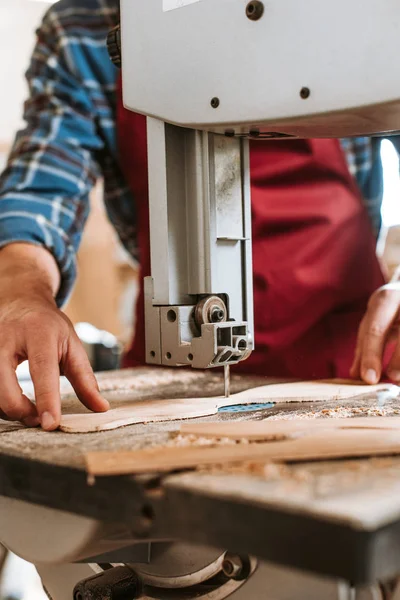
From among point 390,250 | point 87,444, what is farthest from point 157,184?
point 390,250

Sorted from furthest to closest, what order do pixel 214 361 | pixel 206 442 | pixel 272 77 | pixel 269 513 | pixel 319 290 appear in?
pixel 319 290
pixel 214 361
pixel 272 77
pixel 206 442
pixel 269 513

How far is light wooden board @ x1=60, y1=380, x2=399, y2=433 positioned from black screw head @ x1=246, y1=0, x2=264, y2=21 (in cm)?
55

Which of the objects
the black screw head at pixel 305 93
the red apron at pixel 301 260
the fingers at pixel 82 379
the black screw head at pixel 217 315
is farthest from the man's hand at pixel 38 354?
the red apron at pixel 301 260

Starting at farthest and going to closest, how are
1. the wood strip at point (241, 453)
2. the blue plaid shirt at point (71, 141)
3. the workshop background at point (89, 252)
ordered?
the workshop background at point (89, 252) < the blue plaid shirt at point (71, 141) < the wood strip at point (241, 453)

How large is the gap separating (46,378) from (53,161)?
0.75m

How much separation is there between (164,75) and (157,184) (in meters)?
0.16

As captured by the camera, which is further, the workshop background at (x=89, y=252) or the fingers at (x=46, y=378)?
the workshop background at (x=89, y=252)

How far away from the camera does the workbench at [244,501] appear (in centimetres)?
53

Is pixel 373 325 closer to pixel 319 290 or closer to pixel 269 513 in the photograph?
pixel 319 290

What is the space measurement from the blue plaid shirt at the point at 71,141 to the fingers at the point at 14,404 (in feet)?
1.67

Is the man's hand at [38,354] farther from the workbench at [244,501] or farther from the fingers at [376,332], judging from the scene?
the fingers at [376,332]

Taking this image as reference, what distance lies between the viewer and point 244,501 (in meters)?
0.58


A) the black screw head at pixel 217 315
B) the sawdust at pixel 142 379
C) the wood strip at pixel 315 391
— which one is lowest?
the sawdust at pixel 142 379

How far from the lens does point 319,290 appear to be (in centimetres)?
166
